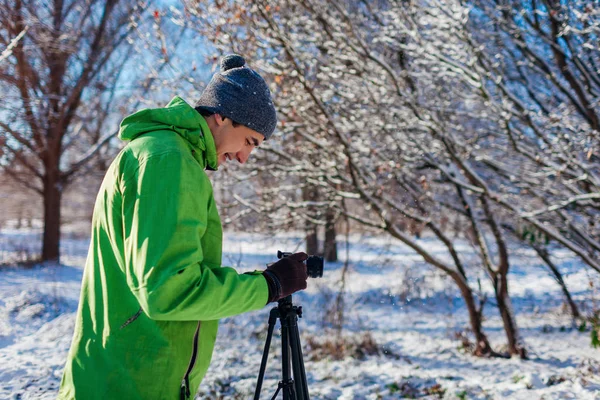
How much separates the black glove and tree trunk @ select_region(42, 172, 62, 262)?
12.4 metres

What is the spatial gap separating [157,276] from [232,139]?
2.05 feet

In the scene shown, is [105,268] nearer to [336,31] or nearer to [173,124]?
[173,124]

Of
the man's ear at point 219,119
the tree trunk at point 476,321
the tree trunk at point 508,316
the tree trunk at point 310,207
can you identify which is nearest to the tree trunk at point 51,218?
the tree trunk at point 310,207

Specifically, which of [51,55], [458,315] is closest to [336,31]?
[458,315]

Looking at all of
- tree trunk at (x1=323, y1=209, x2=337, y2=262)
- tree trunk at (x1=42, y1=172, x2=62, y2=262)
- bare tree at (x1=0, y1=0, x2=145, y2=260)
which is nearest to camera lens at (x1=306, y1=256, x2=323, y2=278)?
tree trunk at (x1=323, y1=209, x2=337, y2=262)

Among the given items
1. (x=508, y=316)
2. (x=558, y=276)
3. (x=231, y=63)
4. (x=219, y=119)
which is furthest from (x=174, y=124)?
(x=558, y=276)

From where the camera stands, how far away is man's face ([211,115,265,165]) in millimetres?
1689

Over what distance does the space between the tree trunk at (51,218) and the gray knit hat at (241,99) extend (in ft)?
40.0

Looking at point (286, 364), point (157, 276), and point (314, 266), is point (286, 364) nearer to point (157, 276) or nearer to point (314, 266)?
point (314, 266)

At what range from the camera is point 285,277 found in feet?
4.96

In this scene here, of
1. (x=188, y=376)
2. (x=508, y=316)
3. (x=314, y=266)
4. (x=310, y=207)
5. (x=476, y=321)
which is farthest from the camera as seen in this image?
(x=310, y=207)

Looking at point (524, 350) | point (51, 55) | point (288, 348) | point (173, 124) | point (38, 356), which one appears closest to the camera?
point (173, 124)

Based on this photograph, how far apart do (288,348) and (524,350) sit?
5296 mm

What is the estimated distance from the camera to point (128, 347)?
1363mm
